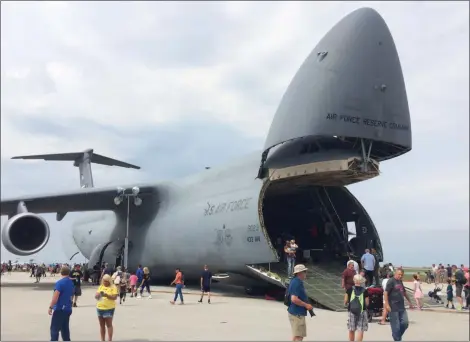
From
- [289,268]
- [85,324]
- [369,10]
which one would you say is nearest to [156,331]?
[85,324]

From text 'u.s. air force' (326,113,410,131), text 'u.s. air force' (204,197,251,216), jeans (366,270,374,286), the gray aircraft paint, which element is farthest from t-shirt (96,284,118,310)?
jeans (366,270,374,286)

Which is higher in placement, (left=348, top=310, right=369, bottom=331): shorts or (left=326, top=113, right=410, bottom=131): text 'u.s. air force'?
(left=326, top=113, right=410, bottom=131): text 'u.s. air force'

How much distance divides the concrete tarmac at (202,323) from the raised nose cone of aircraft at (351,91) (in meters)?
4.73

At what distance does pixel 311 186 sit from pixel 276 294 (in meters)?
3.82

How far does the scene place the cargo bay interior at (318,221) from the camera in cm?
1767

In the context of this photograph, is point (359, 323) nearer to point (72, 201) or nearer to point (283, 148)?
point (283, 148)

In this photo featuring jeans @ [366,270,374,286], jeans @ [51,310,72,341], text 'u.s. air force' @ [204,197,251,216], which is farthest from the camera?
text 'u.s. air force' @ [204,197,251,216]

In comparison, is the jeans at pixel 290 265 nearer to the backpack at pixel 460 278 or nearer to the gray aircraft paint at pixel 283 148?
the gray aircraft paint at pixel 283 148

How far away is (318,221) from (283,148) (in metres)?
4.38

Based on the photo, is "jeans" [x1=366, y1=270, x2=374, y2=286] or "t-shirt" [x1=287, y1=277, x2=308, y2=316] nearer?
"t-shirt" [x1=287, y1=277, x2=308, y2=316]

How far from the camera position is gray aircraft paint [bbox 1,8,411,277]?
1412 cm

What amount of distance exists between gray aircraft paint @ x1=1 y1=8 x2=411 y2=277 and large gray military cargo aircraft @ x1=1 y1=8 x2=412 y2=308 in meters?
0.03

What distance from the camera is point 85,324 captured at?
10.4 metres

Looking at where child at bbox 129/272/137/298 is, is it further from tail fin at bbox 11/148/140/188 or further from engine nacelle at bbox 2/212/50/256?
tail fin at bbox 11/148/140/188
